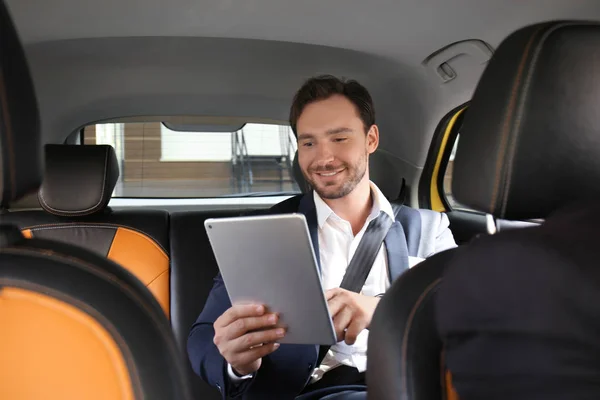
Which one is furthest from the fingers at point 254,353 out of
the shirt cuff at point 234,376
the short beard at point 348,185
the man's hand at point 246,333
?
the short beard at point 348,185

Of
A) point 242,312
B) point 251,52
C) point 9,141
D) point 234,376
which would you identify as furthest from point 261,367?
point 251,52

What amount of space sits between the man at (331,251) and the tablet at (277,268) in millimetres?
81

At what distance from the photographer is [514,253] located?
0.78 meters

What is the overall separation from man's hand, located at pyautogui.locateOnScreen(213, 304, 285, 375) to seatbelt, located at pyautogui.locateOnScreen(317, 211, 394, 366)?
39 centimetres

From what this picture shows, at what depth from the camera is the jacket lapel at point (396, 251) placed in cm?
176

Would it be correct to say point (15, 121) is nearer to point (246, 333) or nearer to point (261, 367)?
point (246, 333)

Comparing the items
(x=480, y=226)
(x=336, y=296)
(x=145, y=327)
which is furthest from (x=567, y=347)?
(x=480, y=226)

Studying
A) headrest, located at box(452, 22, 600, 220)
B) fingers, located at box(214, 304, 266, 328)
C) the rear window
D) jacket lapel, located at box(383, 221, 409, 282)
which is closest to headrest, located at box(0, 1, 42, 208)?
fingers, located at box(214, 304, 266, 328)

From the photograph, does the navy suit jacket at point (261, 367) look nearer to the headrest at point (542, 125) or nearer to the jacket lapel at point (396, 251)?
the jacket lapel at point (396, 251)

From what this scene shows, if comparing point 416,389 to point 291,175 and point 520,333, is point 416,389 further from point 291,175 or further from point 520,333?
point 291,175

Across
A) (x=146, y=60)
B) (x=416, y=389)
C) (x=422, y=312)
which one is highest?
(x=146, y=60)

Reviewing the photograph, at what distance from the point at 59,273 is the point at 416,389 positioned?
54 centimetres

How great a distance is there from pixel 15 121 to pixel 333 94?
1.23 m

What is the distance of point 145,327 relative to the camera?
841mm
